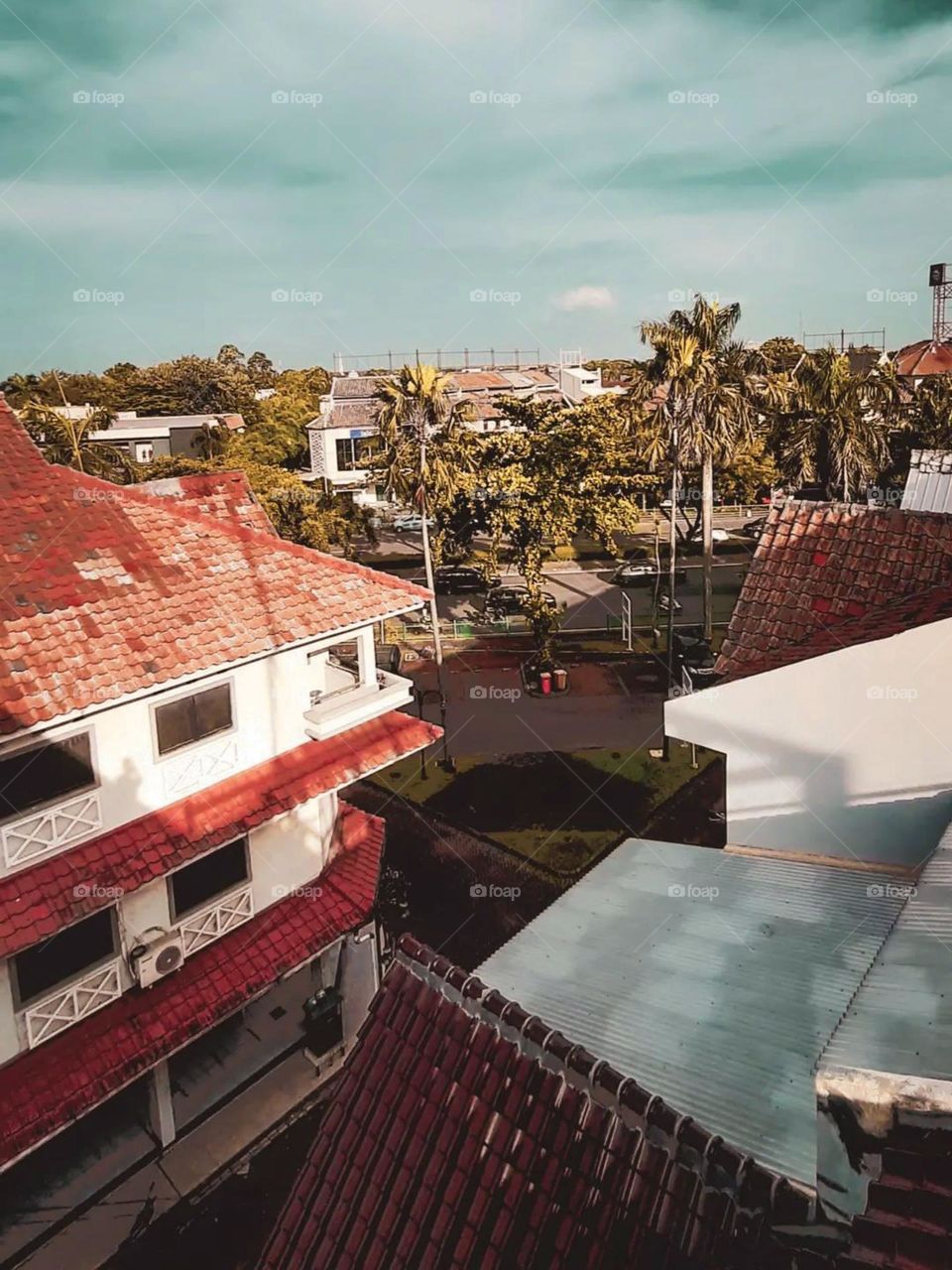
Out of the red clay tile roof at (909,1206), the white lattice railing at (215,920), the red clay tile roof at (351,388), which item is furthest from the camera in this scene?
the red clay tile roof at (351,388)

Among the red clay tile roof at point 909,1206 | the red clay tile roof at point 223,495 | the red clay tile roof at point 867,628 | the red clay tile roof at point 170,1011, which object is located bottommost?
the red clay tile roof at point 170,1011

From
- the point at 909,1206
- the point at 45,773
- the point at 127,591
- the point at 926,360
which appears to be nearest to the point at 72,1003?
the point at 45,773

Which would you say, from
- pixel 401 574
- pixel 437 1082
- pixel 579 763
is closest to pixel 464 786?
pixel 579 763

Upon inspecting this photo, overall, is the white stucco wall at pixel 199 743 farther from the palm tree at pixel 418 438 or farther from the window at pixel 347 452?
the window at pixel 347 452

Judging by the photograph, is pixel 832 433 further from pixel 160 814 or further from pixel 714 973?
pixel 160 814

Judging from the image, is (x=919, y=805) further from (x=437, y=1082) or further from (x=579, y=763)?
(x=579, y=763)

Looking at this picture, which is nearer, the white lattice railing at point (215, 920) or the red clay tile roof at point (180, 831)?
the red clay tile roof at point (180, 831)

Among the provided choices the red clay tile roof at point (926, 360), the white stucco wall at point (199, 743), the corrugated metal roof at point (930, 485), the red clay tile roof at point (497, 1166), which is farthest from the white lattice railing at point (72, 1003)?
the red clay tile roof at point (926, 360)
